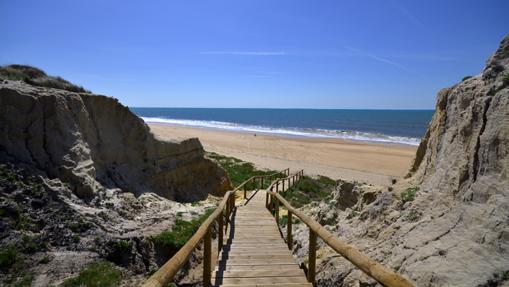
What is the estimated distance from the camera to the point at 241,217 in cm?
1102

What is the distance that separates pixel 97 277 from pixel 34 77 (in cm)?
714

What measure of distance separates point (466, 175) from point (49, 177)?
330 inches

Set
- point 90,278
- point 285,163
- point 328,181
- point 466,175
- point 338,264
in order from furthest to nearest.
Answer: point 285,163 → point 328,181 → point 90,278 → point 338,264 → point 466,175

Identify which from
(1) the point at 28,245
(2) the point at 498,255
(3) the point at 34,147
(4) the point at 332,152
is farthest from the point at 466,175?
(4) the point at 332,152

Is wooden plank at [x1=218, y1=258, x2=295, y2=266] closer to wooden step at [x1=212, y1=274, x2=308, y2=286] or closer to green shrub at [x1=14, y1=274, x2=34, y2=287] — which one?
wooden step at [x1=212, y1=274, x2=308, y2=286]

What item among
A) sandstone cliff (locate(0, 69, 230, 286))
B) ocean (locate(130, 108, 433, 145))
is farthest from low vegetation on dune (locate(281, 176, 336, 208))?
ocean (locate(130, 108, 433, 145))

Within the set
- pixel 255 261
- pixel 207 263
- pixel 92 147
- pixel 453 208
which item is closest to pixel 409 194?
pixel 453 208

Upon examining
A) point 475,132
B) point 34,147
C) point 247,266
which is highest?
point 475,132

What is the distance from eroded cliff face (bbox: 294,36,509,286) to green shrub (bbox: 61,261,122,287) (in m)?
3.71

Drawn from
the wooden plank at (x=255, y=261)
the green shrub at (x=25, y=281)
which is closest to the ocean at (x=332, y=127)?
the wooden plank at (x=255, y=261)

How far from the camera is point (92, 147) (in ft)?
34.1

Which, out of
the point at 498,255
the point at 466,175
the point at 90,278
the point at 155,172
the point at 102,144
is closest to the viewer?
the point at 498,255

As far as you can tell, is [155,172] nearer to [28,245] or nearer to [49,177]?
[49,177]

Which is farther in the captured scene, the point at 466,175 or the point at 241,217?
the point at 241,217
